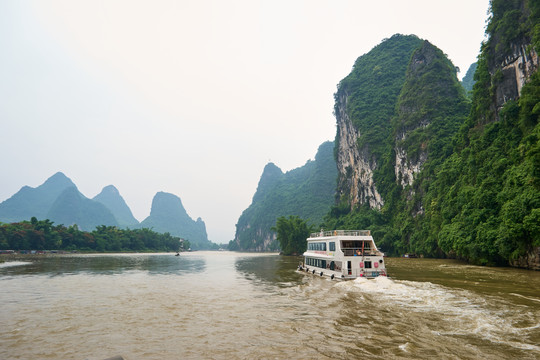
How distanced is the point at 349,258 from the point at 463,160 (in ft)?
134

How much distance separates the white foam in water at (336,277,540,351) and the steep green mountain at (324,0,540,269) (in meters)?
17.4

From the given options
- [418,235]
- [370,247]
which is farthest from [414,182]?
[370,247]

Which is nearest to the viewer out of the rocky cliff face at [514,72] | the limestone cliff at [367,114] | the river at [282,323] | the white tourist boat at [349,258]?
the river at [282,323]

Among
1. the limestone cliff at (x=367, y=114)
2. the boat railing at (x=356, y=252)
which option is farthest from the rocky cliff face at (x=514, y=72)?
the limestone cliff at (x=367, y=114)

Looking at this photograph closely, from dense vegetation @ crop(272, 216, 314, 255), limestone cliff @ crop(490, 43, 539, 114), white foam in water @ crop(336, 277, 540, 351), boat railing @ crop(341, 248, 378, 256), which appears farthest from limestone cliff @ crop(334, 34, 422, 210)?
white foam in water @ crop(336, 277, 540, 351)

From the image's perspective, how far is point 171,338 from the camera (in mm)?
11023

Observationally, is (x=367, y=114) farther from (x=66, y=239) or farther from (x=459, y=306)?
(x=66, y=239)

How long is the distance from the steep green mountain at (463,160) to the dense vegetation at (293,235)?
578 inches

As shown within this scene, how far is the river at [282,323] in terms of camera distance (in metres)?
9.35

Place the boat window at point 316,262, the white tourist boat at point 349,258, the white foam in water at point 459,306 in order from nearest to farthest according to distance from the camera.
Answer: the white foam in water at point 459,306 → the white tourist boat at point 349,258 → the boat window at point 316,262

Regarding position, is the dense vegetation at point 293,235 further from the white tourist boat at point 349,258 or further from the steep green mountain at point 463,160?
the white tourist boat at point 349,258

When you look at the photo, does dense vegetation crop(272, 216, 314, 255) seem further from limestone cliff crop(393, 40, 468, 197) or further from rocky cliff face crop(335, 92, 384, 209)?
limestone cliff crop(393, 40, 468, 197)

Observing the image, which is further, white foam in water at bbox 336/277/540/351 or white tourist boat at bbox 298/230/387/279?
white tourist boat at bbox 298/230/387/279

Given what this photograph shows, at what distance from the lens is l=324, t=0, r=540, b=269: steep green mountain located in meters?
34.2
